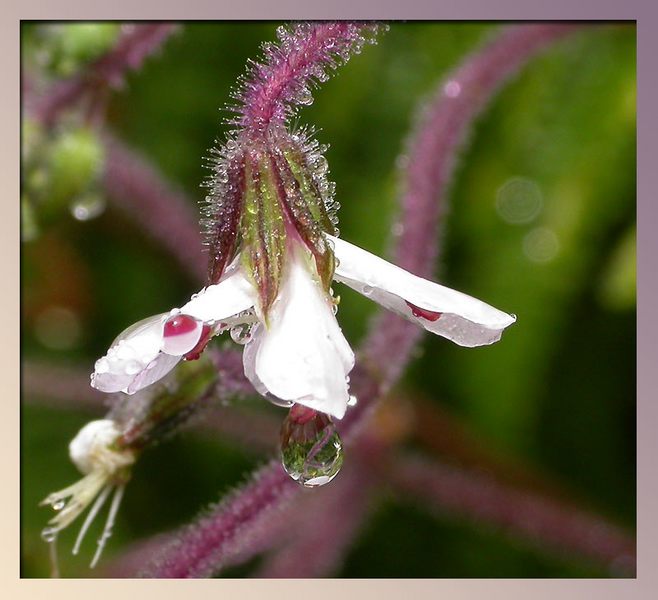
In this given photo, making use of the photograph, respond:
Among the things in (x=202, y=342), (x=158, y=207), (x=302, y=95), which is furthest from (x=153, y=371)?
(x=158, y=207)

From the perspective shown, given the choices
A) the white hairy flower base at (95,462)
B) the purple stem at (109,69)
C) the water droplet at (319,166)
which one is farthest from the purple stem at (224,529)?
the purple stem at (109,69)

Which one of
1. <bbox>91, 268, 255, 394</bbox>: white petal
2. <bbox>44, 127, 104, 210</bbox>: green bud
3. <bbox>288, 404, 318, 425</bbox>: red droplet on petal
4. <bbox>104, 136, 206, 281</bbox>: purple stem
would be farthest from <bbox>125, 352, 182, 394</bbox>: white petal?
<bbox>104, 136, 206, 281</bbox>: purple stem

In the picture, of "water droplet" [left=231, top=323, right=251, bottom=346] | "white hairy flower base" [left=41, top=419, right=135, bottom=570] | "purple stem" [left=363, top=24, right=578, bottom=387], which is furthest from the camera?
"purple stem" [left=363, top=24, right=578, bottom=387]

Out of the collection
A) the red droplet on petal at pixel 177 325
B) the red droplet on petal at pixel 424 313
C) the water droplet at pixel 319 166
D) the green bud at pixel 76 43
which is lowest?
the red droplet on petal at pixel 177 325

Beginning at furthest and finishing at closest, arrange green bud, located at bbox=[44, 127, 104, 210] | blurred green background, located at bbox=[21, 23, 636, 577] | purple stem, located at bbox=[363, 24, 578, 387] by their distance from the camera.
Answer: blurred green background, located at bbox=[21, 23, 636, 577] < green bud, located at bbox=[44, 127, 104, 210] < purple stem, located at bbox=[363, 24, 578, 387]

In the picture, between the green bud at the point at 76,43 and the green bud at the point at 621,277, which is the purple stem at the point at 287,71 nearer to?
the green bud at the point at 76,43

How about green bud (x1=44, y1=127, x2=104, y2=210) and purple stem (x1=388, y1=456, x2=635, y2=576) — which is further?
purple stem (x1=388, y1=456, x2=635, y2=576)

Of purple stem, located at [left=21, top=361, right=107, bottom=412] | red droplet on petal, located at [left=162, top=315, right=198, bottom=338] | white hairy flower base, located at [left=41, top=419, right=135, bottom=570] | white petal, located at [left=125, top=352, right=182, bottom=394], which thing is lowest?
purple stem, located at [left=21, top=361, right=107, bottom=412]

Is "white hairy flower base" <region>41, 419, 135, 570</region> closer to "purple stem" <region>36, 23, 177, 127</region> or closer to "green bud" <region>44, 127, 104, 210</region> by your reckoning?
"green bud" <region>44, 127, 104, 210</region>
